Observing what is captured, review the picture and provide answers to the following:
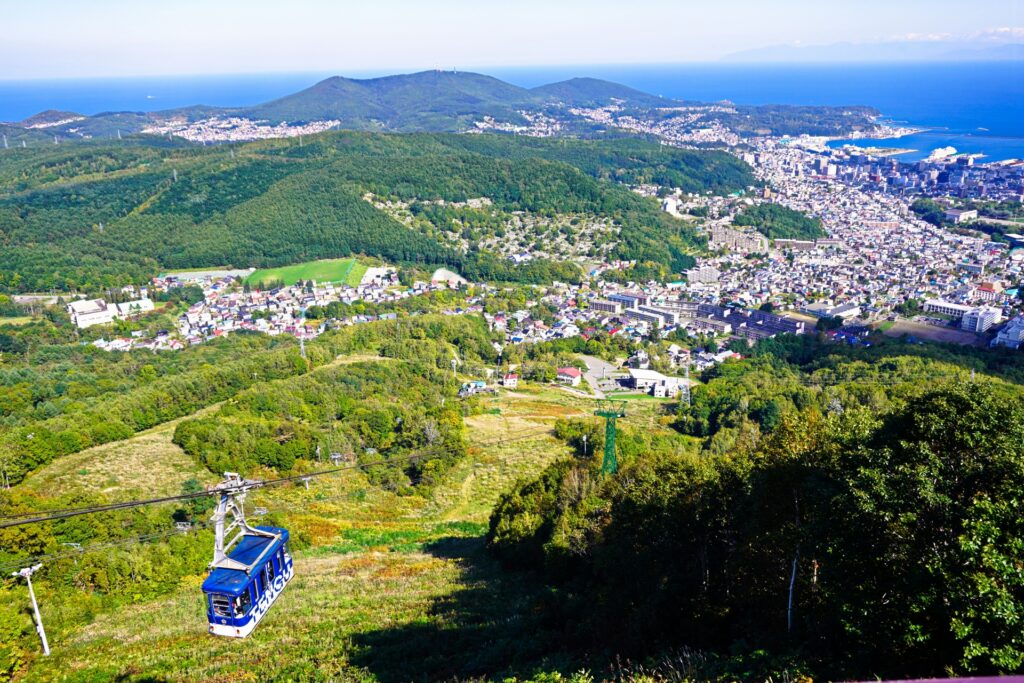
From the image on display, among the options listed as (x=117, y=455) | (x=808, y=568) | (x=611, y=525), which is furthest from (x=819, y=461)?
(x=117, y=455)

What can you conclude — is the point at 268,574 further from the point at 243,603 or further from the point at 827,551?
the point at 827,551

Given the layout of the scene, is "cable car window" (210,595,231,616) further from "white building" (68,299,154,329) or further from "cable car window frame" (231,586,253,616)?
Answer: "white building" (68,299,154,329)

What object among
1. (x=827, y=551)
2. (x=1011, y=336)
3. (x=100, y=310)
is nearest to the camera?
(x=827, y=551)

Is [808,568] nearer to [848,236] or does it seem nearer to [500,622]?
[500,622]

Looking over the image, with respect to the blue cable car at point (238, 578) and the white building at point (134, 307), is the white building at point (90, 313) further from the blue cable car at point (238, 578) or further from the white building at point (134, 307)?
the blue cable car at point (238, 578)

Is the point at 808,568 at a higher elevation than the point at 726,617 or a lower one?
higher

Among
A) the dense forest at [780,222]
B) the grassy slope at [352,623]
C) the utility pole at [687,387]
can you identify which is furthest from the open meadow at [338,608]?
the dense forest at [780,222]

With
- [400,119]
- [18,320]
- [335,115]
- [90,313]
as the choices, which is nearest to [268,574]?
[90,313]
